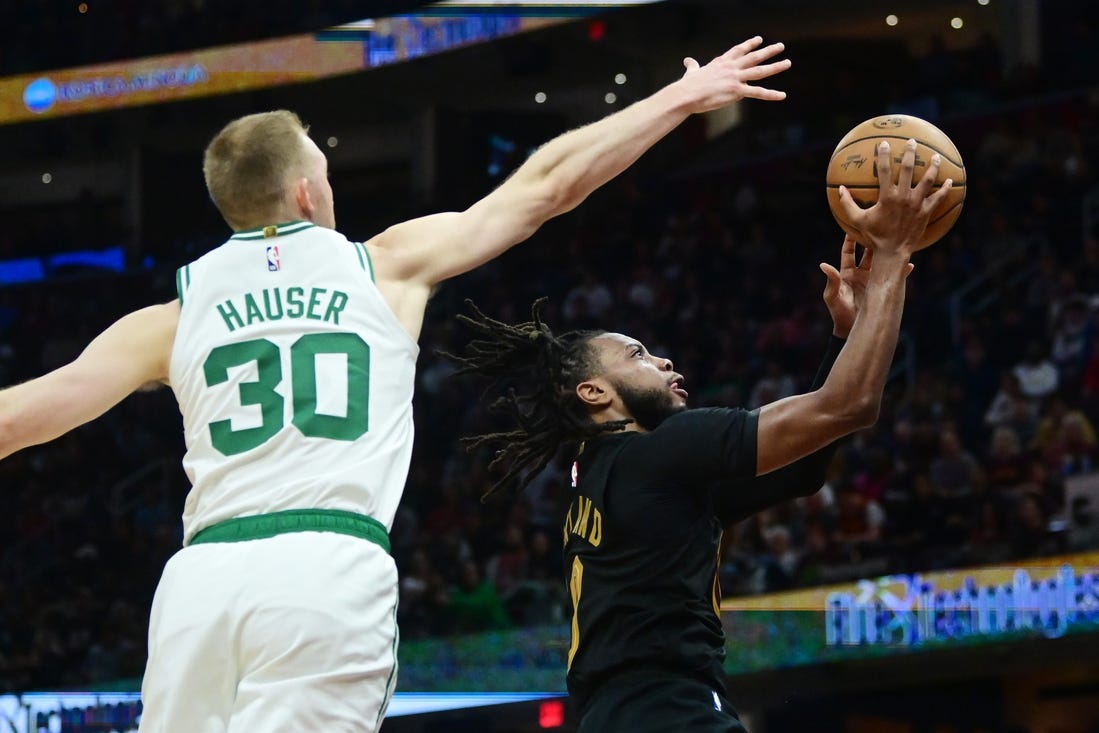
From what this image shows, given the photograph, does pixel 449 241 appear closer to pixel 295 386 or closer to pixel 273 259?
pixel 273 259

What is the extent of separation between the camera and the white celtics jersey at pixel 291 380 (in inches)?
124

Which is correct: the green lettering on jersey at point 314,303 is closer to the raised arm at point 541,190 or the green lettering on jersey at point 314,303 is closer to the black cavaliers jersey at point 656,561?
the raised arm at point 541,190

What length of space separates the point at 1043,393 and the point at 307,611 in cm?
1020

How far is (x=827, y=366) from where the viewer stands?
13.8 ft

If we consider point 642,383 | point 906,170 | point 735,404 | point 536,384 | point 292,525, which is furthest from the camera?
point 735,404

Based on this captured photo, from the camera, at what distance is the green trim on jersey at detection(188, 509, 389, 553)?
3115mm

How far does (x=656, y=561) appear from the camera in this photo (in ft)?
12.2

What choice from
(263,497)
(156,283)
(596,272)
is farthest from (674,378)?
(156,283)

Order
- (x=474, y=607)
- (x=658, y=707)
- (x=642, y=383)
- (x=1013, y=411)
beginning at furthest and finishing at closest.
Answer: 1. (x=474, y=607)
2. (x=1013, y=411)
3. (x=642, y=383)
4. (x=658, y=707)

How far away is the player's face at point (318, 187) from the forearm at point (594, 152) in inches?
16.7

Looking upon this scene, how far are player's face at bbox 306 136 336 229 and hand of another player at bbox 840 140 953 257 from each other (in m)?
1.19

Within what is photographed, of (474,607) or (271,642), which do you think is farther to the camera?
(474,607)

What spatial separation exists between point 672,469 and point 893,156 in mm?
939

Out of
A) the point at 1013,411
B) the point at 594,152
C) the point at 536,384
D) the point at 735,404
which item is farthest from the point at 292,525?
the point at 735,404
